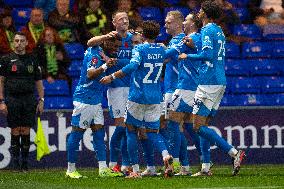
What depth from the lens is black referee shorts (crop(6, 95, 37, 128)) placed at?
1697 centimetres

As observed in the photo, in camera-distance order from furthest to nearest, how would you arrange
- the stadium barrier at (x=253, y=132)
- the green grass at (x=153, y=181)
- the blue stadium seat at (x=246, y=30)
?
the blue stadium seat at (x=246, y=30), the stadium barrier at (x=253, y=132), the green grass at (x=153, y=181)

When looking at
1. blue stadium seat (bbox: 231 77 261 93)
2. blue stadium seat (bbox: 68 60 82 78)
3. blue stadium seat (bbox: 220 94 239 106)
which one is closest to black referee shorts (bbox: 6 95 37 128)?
blue stadium seat (bbox: 68 60 82 78)

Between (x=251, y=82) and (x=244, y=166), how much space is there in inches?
121

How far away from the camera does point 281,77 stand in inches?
813

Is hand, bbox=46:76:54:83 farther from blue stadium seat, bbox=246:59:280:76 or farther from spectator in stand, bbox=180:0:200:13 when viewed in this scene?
blue stadium seat, bbox=246:59:280:76

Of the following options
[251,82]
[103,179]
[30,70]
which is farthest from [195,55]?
[251,82]

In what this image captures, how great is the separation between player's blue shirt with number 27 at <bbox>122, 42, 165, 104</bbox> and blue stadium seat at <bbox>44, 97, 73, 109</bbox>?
4.79m

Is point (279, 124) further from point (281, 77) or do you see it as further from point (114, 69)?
point (114, 69)

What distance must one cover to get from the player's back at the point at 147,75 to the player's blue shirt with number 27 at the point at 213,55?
642mm

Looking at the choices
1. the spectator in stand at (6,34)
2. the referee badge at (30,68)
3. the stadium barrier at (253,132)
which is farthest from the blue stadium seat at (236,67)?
the referee badge at (30,68)

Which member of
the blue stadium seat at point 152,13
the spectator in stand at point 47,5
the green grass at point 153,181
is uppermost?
the spectator in stand at point 47,5

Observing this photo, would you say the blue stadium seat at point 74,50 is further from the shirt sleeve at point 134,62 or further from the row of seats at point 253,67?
the shirt sleeve at point 134,62

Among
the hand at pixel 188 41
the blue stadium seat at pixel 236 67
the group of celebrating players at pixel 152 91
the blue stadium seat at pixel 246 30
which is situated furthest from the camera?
the blue stadium seat at pixel 246 30

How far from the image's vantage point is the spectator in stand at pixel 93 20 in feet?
65.2
